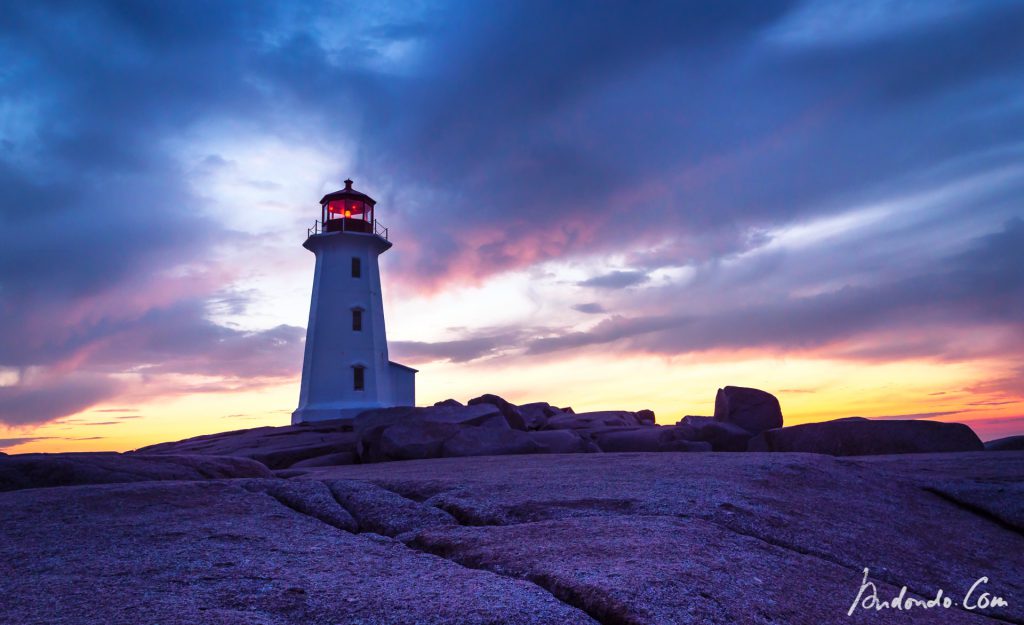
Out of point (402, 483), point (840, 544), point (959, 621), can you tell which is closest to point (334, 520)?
point (402, 483)

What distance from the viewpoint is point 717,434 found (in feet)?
67.4

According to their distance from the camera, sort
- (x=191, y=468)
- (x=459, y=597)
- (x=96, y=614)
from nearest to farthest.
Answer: (x=96, y=614) → (x=459, y=597) → (x=191, y=468)

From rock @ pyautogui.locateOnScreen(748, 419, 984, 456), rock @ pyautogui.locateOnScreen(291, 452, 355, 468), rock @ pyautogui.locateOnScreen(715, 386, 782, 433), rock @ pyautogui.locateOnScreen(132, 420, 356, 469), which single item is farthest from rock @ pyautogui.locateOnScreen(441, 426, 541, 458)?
rock @ pyautogui.locateOnScreen(715, 386, 782, 433)

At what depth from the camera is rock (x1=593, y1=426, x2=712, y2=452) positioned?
1927 centimetres

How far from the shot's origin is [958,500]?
8.00 meters

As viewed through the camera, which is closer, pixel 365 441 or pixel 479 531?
pixel 479 531

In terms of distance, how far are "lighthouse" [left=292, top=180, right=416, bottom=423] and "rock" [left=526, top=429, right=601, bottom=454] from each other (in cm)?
1430

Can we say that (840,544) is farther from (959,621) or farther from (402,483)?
(402,483)

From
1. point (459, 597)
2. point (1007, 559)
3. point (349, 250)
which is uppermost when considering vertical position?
point (349, 250)

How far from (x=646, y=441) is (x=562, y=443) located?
355 centimetres

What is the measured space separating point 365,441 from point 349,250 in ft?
55.0

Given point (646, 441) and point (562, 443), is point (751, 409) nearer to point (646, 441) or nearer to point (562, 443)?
point (646, 441)

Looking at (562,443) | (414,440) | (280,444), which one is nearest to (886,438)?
(562,443)

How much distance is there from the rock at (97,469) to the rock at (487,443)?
652cm
